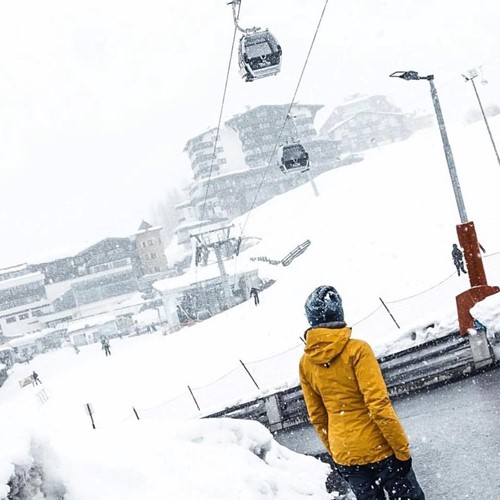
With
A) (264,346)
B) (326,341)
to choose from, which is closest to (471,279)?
(326,341)

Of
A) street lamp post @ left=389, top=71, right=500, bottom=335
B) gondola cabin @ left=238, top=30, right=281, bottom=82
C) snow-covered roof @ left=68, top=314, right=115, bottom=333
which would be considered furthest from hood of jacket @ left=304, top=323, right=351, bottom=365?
snow-covered roof @ left=68, top=314, right=115, bottom=333

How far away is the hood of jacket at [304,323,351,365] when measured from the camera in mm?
3262

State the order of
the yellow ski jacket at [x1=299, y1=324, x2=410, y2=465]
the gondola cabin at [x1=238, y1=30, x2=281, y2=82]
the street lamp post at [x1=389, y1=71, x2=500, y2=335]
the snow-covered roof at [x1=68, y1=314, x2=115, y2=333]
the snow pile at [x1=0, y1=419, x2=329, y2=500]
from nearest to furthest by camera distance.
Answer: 1. the yellow ski jacket at [x1=299, y1=324, x2=410, y2=465]
2. the snow pile at [x1=0, y1=419, x2=329, y2=500]
3. the street lamp post at [x1=389, y1=71, x2=500, y2=335]
4. the gondola cabin at [x1=238, y1=30, x2=281, y2=82]
5. the snow-covered roof at [x1=68, y1=314, x2=115, y2=333]

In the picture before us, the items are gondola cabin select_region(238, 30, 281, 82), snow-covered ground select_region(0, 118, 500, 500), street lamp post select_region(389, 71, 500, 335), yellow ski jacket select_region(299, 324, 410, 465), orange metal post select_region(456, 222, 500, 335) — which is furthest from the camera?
gondola cabin select_region(238, 30, 281, 82)

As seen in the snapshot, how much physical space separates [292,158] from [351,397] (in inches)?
839

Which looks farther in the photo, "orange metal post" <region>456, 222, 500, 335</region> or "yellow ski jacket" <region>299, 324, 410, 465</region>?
"orange metal post" <region>456, 222, 500, 335</region>

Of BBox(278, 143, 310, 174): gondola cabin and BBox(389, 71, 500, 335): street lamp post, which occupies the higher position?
BBox(278, 143, 310, 174): gondola cabin

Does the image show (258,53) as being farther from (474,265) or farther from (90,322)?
(90,322)

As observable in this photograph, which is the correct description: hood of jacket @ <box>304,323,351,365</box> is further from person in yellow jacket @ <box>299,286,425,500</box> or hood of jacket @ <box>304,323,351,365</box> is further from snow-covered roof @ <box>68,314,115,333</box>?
snow-covered roof @ <box>68,314,115,333</box>

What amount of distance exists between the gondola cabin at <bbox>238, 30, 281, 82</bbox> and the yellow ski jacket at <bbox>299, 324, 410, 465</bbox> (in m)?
11.1

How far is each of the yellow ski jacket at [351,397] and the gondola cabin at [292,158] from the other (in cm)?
2089

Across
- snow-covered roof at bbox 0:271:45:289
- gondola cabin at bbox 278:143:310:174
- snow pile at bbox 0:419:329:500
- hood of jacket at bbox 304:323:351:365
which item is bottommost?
snow pile at bbox 0:419:329:500

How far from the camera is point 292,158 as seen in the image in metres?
24.0

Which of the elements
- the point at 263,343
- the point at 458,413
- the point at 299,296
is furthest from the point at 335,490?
the point at 299,296
